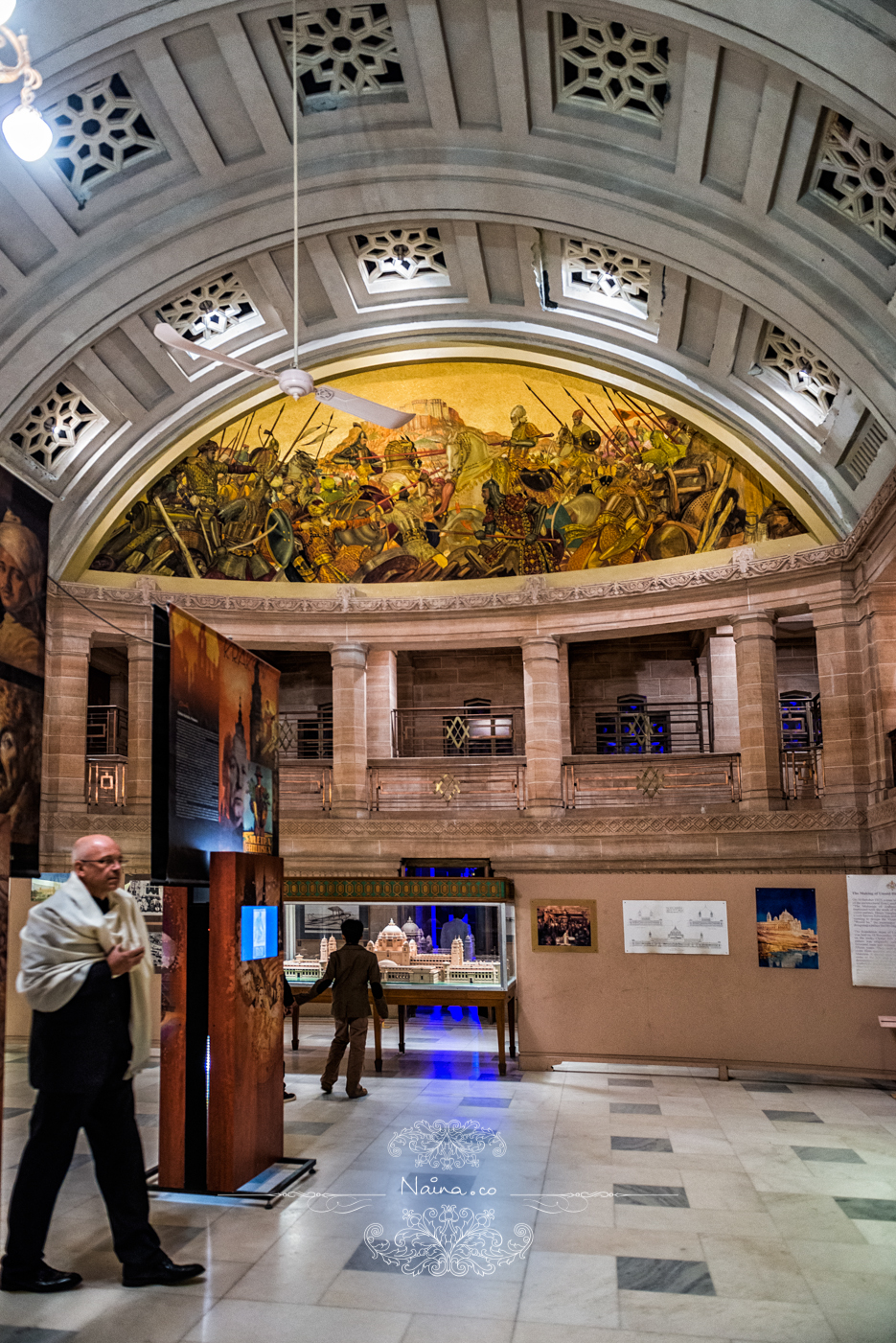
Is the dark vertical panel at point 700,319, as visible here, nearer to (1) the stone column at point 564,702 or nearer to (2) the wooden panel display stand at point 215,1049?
(1) the stone column at point 564,702

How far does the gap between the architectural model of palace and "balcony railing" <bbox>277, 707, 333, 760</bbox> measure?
9.70 meters

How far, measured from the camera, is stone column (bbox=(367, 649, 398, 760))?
1981 centimetres

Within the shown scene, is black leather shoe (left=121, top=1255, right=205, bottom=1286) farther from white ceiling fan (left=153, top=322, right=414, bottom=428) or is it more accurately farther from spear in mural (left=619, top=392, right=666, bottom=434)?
spear in mural (left=619, top=392, right=666, bottom=434)

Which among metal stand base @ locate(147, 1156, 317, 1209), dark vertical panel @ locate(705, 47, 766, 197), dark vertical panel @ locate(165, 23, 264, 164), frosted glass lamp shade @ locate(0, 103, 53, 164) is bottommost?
metal stand base @ locate(147, 1156, 317, 1209)

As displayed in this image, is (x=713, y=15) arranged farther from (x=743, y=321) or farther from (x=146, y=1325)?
(x=146, y=1325)

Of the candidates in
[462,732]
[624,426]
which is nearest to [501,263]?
[624,426]

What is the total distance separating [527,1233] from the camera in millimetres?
5992

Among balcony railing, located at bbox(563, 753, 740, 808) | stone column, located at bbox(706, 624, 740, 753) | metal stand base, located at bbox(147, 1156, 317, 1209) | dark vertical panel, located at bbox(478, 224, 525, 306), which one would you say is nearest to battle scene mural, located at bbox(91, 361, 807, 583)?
dark vertical panel, located at bbox(478, 224, 525, 306)

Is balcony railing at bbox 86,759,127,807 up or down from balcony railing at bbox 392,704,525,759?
down

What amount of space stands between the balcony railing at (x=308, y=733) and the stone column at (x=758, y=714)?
29.9 feet

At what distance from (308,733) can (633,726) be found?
7183 millimetres

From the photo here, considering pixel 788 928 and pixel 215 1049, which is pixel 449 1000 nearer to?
pixel 788 928

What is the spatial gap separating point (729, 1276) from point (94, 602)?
15.4m

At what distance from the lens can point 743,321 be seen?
47.9 feet
